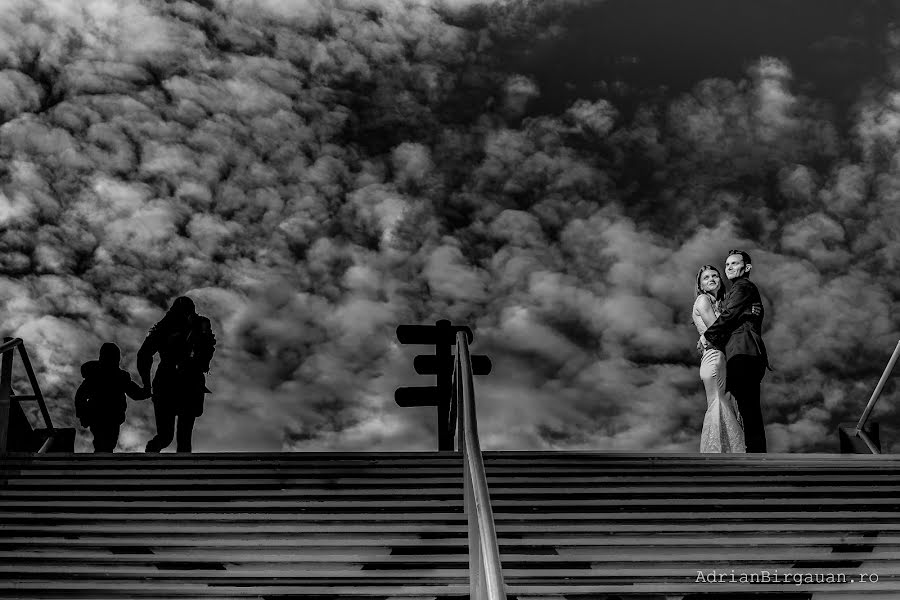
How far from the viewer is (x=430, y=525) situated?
227 inches

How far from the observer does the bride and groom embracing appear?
8.07 m

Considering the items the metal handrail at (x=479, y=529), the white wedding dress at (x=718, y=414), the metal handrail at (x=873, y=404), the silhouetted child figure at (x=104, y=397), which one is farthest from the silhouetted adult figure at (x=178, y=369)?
the metal handrail at (x=873, y=404)

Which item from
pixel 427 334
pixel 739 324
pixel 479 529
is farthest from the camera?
pixel 427 334

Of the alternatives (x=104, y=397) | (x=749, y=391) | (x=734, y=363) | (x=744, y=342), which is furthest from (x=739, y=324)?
(x=104, y=397)

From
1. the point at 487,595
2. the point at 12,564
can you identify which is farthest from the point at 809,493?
the point at 12,564

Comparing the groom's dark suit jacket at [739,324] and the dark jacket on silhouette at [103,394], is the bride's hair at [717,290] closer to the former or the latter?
the groom's dark suit jacket at [739,324]

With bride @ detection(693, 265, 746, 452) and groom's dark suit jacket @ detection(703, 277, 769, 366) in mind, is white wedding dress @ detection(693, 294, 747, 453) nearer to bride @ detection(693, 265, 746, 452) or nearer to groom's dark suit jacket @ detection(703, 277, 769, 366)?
bride @ detection(693, 265, 746, 452)

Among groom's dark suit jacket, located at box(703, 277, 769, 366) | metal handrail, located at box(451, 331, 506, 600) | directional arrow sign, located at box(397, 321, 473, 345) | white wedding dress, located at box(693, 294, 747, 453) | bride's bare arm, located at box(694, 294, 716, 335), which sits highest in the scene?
directional arrow sign, located at box(397, 321, 473, 345)

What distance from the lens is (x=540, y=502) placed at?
6109 millimetres

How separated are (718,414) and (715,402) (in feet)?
0.38

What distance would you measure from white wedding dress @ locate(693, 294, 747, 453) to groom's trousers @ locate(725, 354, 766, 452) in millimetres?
100

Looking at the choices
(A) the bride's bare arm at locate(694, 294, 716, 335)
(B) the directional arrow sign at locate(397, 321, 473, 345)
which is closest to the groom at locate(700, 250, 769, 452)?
(A) the bride's bare arm at locate(694, 294, 716, 335)

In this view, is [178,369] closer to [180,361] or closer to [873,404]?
[180,361]

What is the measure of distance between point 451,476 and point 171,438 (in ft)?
11.3
